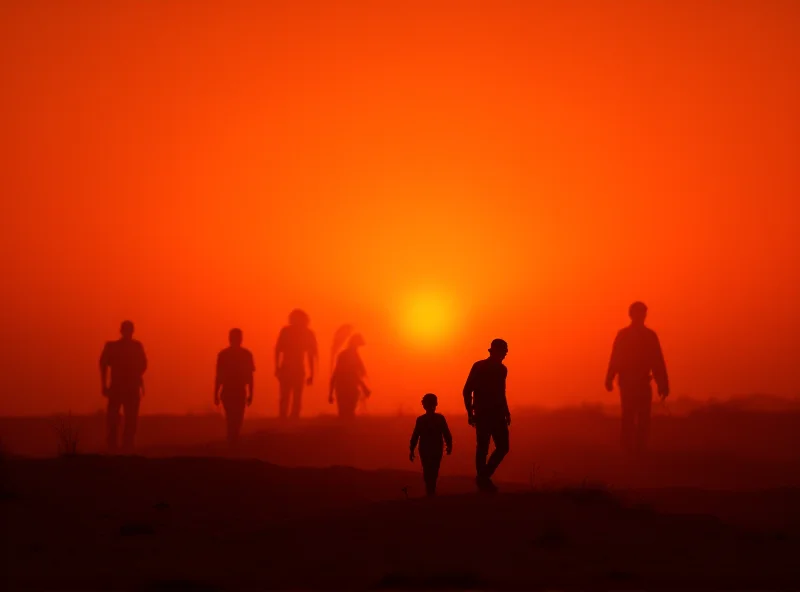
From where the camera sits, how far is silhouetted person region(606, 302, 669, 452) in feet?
84.2

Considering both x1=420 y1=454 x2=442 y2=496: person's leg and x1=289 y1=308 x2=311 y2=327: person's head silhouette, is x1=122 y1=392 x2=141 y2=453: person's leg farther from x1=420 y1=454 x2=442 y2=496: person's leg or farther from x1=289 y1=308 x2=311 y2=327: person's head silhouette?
x1=420 y1=454 x2=442 y2=496: person's leg

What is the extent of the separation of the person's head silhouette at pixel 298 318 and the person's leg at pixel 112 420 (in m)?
6.13

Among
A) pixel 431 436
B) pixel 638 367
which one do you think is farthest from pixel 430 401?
pixel 638 367

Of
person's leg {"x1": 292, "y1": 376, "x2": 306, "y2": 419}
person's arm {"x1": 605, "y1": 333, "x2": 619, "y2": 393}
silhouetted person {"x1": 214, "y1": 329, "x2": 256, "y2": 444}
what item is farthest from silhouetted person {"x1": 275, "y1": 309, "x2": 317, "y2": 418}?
person's arm {"x1": 605, "y1": 333, "x2": 619, "y2": 393}

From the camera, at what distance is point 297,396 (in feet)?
107

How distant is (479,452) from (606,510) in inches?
91.8

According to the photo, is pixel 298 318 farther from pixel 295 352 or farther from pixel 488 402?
pixel 488 402

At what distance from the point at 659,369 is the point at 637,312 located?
53.3 inches

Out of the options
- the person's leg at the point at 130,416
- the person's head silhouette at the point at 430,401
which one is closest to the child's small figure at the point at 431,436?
the person's head silhouette at the point at 430,401

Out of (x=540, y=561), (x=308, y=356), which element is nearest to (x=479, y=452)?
(x=540, y=561)

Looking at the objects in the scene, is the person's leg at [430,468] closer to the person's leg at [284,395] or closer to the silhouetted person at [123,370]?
the silhouetted person at [123,370]

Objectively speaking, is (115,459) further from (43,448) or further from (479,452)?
(43,448)

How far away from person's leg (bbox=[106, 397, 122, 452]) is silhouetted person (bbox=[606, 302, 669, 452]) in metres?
11.2

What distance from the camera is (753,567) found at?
12.1m
